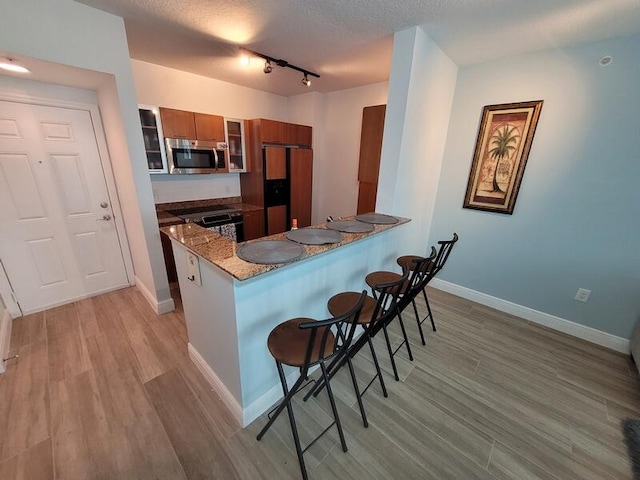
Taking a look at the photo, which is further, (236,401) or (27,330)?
(27,330)

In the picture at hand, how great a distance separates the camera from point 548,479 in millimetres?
1278

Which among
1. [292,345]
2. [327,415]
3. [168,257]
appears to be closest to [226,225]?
[168,257]

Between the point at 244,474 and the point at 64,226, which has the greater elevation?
the point at 64,226

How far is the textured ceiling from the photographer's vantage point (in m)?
1.64

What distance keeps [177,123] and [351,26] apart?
217 centimetres

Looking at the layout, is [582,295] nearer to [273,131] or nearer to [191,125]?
[273,131]

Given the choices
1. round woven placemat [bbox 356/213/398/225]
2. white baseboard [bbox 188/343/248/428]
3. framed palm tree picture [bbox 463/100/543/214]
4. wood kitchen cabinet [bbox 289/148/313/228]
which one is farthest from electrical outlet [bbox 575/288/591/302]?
wood kitchen cabinet [bbox 289/148/313/228]

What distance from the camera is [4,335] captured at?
1985 mm

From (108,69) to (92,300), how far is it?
7.62 ft

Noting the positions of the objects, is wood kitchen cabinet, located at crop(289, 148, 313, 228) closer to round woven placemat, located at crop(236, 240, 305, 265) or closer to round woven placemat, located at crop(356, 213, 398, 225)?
round woven placemat, located at crop(356, 213, 398, 225)

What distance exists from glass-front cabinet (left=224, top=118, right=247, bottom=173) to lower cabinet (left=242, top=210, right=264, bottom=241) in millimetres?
680

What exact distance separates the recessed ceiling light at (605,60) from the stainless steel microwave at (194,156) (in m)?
3.84

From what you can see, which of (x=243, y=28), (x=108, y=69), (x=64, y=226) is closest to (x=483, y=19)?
(x=243, y=28)

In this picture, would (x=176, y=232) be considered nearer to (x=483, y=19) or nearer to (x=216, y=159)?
(x=216, y=159)
